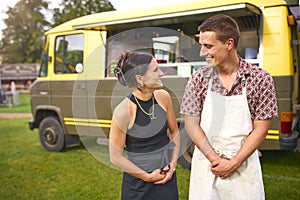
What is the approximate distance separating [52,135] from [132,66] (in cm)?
539

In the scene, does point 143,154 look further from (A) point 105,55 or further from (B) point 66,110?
(B) point 66,110

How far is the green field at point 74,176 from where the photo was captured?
450 cm

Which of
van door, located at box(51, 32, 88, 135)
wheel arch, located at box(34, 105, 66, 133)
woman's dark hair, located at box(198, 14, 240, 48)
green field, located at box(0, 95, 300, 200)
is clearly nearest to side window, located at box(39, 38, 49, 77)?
van door, located at box(51, 32, 88, 135)

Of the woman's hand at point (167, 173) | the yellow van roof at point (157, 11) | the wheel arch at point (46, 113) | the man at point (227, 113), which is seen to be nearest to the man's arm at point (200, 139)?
the man at point (227, 113)

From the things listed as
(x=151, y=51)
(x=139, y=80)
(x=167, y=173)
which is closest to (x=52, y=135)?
(x=151, y=51)

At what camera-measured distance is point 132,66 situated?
2039 millimetres

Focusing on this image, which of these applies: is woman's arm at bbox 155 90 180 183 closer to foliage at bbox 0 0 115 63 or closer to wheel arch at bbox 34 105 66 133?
wheel arch at bbox 34 105 66 133

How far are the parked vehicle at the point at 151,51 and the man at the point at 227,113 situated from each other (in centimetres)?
135

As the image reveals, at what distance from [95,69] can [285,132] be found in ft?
10.6

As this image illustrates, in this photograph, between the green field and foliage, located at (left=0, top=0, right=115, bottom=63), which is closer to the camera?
the green field

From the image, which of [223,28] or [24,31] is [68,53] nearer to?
[223,28]

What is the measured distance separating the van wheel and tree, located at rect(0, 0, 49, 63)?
44.6m

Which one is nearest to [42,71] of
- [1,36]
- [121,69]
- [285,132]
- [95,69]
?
[95,69]

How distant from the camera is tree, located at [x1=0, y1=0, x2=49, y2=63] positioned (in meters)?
49.9
